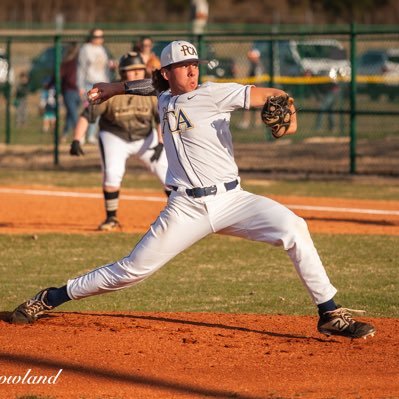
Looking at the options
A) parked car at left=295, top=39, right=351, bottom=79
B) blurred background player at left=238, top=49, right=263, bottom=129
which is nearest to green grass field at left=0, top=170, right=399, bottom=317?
parked car at left=295, top=39, right=351, bottom=79

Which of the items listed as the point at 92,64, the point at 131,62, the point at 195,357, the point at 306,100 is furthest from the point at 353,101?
the point at 195,357

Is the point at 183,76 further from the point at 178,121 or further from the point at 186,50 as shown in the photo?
the point at 178,121

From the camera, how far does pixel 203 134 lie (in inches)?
277

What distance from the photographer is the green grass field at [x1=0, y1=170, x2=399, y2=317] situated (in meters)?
8.90

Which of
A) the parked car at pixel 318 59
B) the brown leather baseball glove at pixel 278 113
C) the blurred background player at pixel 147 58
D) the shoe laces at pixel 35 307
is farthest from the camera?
the parked car at pixel 318 59

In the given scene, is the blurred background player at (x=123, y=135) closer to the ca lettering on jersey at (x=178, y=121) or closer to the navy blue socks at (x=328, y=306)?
the ca lettering on jersey at (x=178, y=121)

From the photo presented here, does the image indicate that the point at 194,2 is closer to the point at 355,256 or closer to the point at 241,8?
the point at 355,256

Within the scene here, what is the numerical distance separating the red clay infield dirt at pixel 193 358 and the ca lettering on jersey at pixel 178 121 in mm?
1457

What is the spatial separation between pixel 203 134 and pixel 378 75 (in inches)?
986

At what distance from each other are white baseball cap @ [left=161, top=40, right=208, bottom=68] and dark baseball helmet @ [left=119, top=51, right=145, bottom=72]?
4.96 metres

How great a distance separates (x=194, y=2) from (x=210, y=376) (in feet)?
56.9

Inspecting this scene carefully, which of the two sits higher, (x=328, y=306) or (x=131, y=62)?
Answer: (x=131, y=62)

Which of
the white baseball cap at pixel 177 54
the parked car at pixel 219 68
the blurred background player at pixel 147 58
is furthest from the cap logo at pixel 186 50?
the parked car at pixel 219 68

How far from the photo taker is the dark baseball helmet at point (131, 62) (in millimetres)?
12070
